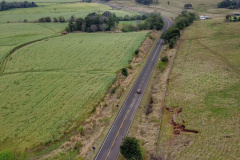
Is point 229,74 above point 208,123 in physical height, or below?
above

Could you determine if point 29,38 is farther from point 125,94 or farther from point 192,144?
point 192,144

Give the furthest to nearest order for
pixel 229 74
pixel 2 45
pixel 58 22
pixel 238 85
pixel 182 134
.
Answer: pixel 58 22
pixel 2 45
pixel 229 74
pixel 238 85
pixel 182 134

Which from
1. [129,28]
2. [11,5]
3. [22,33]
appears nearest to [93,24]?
[129,28]

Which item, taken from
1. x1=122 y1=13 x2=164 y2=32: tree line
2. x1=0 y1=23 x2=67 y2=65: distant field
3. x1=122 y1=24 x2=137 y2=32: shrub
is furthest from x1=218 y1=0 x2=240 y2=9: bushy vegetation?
x1=0 y1=23 x2=67 y2=65: distant field

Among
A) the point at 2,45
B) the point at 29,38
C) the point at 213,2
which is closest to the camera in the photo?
the point at 2,45

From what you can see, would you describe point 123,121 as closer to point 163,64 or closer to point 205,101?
point 205,101

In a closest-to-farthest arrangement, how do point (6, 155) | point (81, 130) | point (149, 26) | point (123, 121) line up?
point (6, 155) < point (81, 130) < point (123, 121) < point (149, 26)

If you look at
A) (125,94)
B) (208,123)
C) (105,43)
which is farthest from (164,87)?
(105,43)
